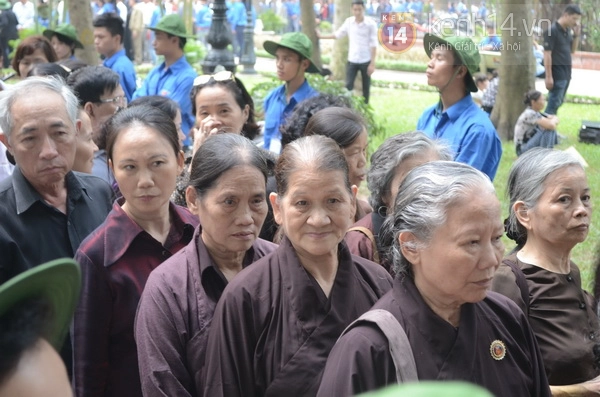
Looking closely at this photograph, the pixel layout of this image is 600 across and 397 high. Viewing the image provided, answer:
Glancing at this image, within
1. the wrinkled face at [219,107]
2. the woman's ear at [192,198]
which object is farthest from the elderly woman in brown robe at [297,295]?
the wrinkled face at [219,107]

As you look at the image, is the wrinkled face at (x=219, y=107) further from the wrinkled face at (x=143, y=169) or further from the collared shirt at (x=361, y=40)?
the collared shirt at (x=361, y=40)

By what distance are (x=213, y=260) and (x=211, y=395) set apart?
590 mm

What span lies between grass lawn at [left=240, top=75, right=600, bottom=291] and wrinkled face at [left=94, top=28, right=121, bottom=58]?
304cm

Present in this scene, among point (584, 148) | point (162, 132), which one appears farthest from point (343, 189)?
point (584, 148)

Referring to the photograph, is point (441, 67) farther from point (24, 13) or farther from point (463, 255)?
point (24, 13)

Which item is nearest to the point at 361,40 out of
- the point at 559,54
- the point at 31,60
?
the point at 559,54

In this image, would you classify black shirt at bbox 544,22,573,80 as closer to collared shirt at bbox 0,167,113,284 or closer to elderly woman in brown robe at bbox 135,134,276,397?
collared shirt at bbox 0,167,113,284

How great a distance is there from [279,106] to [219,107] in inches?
74.3

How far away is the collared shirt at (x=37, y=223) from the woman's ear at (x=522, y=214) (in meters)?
1.86

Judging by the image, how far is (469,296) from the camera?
2.75m

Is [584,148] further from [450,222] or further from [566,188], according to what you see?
[450,222]

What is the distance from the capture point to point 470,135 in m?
5.62

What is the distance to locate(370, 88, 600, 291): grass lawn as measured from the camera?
27.1 feet

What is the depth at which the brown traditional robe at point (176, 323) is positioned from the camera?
9.97 ft
